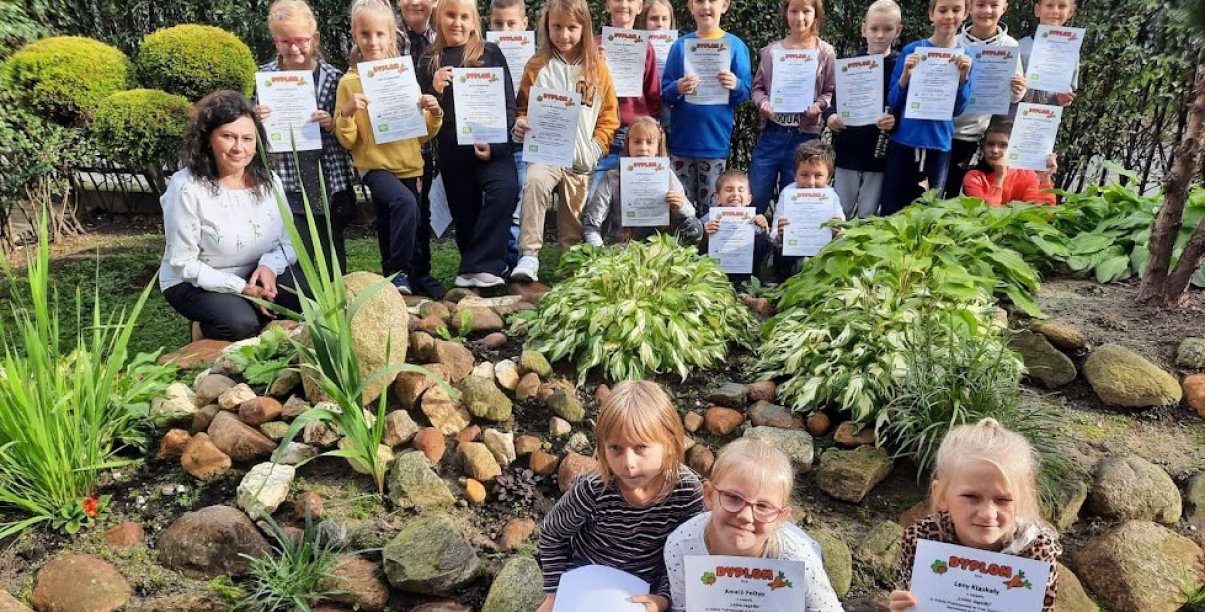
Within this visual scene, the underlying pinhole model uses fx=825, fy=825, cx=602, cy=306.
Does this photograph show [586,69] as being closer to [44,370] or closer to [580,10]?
[580,10]

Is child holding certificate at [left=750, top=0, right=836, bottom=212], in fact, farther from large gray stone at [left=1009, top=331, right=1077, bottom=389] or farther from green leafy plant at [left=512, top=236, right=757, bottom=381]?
large gray stone at [left=1009, top=331, right=1077, bottom=389]

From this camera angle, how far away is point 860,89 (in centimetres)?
479

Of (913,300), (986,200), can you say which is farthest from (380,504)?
(986,200)

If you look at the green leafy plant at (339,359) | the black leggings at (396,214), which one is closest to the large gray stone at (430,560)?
the green leafy plant at (339,359)

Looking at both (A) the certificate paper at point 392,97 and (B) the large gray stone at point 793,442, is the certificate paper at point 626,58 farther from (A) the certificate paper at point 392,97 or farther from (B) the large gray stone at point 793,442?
(B) the large gray stone at point 793,442

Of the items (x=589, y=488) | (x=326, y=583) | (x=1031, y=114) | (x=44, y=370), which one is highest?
(x=1031, y=114)

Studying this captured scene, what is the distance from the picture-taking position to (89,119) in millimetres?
5762

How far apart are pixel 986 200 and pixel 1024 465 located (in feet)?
11.0

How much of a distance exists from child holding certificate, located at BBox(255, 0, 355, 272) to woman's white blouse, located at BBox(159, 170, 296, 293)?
0.86 feet

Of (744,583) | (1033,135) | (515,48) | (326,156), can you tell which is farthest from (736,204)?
(744,583)

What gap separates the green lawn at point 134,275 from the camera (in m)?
4.93

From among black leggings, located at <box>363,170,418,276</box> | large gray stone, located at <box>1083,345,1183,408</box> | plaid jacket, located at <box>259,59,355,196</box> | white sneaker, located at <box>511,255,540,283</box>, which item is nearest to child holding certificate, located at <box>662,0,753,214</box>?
white sneaker, located at <box>511,255,540,283</box>

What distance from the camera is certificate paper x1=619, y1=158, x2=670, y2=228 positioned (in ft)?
15.1

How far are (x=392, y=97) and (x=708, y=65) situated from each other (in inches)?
71.6
